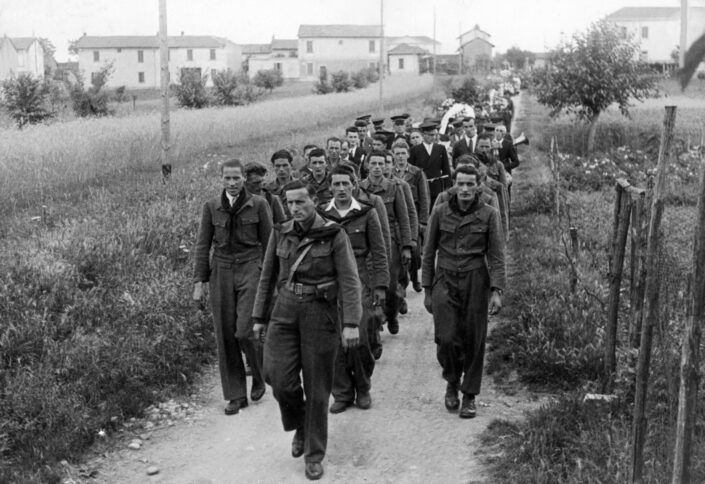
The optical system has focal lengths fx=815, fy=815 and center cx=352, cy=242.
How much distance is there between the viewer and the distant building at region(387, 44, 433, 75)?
9906 cm

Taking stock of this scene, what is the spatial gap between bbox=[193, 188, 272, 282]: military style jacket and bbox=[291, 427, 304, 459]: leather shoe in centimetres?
173

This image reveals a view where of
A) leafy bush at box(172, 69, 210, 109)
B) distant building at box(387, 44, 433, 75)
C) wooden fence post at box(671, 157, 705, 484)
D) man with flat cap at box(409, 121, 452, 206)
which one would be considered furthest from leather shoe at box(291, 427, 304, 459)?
distant building at box(387, 44, 433, 75)

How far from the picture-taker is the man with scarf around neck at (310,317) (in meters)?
5.59

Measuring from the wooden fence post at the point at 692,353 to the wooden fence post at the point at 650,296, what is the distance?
0.83m

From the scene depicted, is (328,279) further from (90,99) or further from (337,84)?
(337,84)

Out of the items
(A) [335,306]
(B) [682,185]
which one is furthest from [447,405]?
(B) [682,185]

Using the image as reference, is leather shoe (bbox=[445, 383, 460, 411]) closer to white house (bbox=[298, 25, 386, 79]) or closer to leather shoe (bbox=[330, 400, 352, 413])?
leather shoe (bbox=[330, 400, 352, 413])

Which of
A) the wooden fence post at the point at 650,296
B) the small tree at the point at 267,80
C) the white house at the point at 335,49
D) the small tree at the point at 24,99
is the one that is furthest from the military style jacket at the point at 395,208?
the white house at the point at 335,49

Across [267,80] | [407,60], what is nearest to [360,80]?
[267,80]

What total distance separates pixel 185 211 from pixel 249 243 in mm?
5536

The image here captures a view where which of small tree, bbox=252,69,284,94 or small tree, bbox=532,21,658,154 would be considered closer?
small tree, bbox=532,21,658,154

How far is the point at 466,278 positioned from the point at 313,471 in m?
2.09

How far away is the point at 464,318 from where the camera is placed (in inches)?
266

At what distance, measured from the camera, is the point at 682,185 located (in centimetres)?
1925
